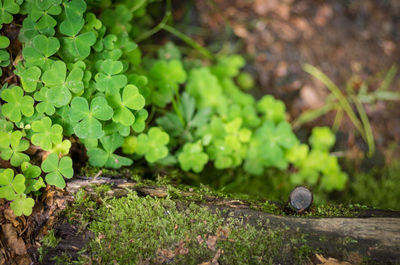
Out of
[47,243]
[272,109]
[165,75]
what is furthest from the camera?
[272,109]

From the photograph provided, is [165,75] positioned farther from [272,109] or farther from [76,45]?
[272,109]

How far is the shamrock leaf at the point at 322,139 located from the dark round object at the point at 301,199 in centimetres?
A: 134

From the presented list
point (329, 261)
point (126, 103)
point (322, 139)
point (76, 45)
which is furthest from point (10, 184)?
point (322, 139)

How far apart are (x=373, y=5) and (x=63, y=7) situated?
3.39 m

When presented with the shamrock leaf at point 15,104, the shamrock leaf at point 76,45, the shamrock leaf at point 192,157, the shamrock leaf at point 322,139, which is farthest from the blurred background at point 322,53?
the shamrock leaf at point 15,104

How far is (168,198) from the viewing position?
1688mm

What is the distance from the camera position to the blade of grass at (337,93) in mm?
3080

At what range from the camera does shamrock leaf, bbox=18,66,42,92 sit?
1.73 m

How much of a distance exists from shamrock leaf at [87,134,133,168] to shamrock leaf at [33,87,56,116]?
36cm

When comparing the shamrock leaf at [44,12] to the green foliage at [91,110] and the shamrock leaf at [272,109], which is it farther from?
the shamrock leaf at [272,109]

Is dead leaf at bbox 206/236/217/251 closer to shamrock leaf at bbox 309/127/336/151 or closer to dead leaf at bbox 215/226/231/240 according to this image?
dead leaf at bbox 215/226/231/240

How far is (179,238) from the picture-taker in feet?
5.11

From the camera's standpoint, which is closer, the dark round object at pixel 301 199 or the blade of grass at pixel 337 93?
the dark round object at pixel 301 199

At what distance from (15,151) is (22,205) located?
1.15 ft
